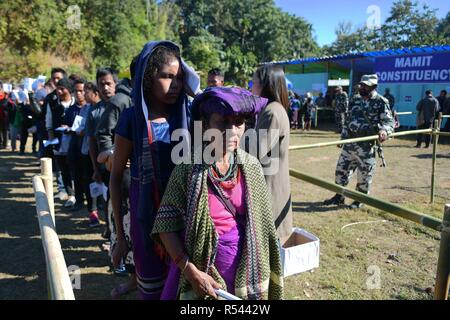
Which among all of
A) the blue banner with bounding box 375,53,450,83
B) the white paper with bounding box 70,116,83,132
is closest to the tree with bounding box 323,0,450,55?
the blue banner with bounding box 375,53,450,83

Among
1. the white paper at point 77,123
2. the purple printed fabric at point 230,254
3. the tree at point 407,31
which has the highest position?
the tree at point 407,31

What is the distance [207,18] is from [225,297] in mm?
44556

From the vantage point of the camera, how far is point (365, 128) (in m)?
5.12

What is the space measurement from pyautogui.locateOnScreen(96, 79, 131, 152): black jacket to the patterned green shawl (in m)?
1.83

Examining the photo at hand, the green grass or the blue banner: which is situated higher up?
the blue banner

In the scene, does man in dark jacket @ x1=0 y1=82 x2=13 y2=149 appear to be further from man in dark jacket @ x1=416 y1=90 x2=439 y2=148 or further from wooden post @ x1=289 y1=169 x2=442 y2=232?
man in dark jacket @ x1=416 y1=90 x2=439 y2=148

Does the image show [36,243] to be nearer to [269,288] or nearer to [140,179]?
[140,179]

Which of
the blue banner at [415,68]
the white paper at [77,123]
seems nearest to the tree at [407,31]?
the blue banner at [415,68]

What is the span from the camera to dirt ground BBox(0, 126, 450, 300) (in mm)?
3152

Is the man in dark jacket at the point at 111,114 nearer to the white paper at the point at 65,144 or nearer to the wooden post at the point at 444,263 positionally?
the white paper at the point at 65,144

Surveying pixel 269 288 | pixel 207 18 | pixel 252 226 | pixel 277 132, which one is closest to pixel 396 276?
pixel 277 132

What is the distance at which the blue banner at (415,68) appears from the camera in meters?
13.1

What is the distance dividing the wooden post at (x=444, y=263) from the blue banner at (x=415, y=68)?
1354 cm

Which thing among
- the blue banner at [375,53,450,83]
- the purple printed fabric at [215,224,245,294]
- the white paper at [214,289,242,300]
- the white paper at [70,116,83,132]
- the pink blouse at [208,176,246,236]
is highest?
the blue banner at [375,53,450,83]
